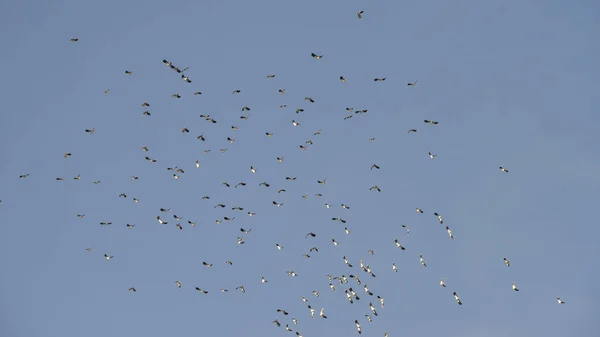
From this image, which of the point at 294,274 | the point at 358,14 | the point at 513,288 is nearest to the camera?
the point at 358,14

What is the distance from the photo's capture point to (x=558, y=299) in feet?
551

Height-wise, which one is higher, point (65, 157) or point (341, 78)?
point (341, 78)

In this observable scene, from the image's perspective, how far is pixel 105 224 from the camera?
19612 centimetres

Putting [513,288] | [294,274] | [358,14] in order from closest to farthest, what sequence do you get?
[358,14], [513,288], [294,274]

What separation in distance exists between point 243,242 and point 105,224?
3043cm

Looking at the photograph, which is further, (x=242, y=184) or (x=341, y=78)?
(x=242, y=184)

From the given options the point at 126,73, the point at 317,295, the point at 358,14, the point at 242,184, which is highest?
the point at 358,14

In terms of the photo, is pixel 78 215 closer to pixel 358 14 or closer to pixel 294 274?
pixel 294 274

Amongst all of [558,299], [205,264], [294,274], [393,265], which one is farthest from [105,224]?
[558,299]

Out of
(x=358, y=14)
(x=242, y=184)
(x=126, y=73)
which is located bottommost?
(x=242, y=184)

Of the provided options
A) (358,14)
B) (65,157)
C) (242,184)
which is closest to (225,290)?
(242,184)

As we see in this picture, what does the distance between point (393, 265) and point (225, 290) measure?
29.5 meters

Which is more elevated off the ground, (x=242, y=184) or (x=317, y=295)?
(x=242, y=184)

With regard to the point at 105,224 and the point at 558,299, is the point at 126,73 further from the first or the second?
the point at 558,299
